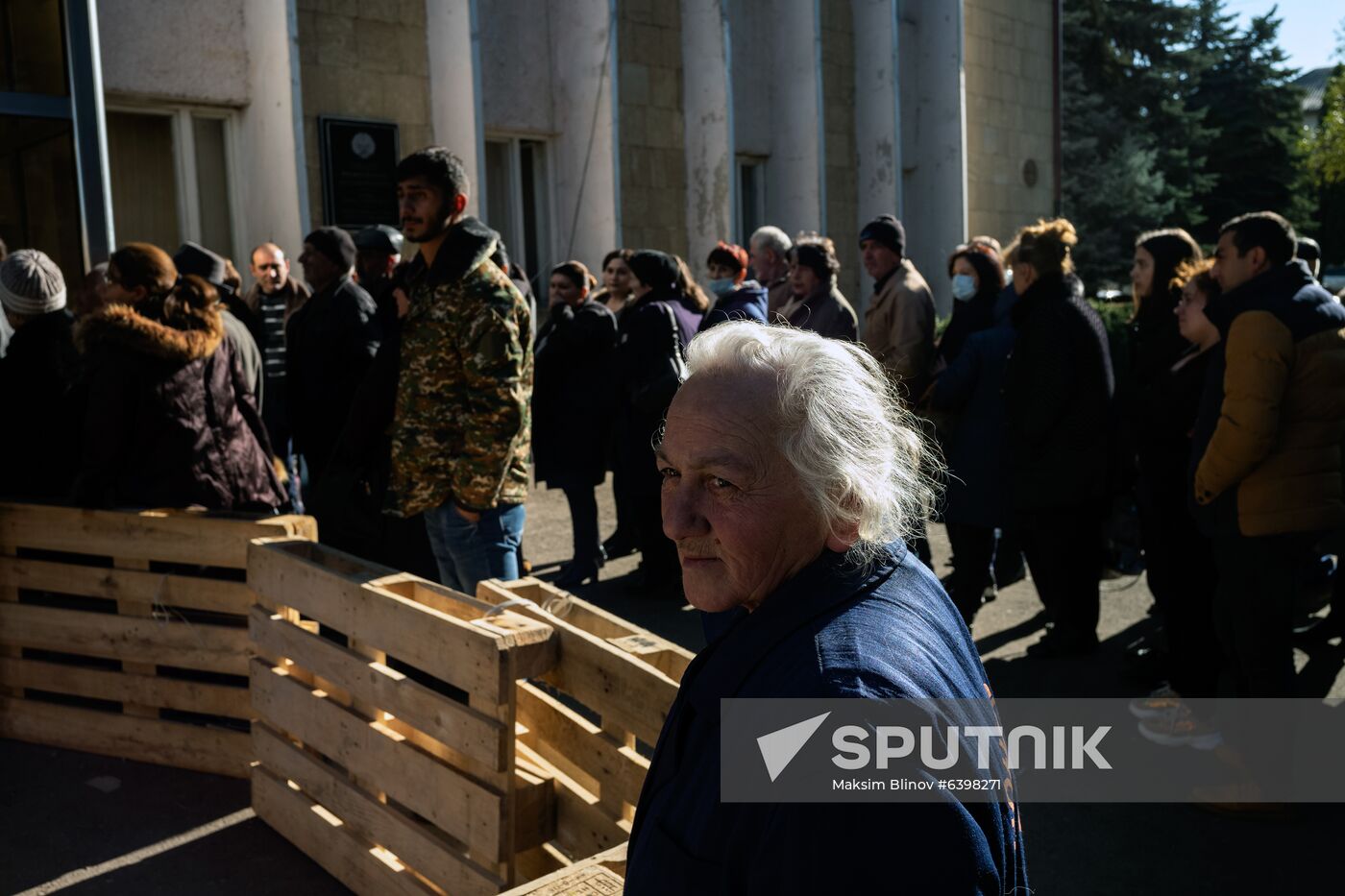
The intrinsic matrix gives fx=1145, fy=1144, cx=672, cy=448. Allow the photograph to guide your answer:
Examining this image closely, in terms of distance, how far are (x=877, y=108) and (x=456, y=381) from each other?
43.8ft

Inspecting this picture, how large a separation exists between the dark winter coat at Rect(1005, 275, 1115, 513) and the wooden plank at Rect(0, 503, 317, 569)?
11.1 feet

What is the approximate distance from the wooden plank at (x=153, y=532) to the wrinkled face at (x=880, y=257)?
13.0 ft

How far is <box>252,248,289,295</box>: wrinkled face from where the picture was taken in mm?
7520

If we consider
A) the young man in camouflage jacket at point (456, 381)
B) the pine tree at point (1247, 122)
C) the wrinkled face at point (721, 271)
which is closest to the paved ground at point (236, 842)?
the young man in camouflage jacket at point (456, 381)

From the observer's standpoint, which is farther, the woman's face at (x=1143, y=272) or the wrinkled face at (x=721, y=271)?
the wrinkled face at (x=721, y=271)

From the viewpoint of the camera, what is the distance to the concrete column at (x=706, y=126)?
44.5 feet

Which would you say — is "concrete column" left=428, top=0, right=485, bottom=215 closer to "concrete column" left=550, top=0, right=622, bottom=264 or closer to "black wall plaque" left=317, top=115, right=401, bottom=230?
"black wall plaque" left=317, top=115, right=401, bottom=230

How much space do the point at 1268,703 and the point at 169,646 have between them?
4299 millimetres

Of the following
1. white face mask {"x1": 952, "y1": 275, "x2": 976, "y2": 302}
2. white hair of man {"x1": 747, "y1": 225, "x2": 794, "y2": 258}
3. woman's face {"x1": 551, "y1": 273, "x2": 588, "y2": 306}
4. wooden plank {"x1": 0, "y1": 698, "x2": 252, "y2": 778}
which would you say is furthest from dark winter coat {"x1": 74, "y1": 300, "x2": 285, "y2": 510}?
white face mask {"x1": 952, "y1": 275, "x2": 976, "y2": 302}

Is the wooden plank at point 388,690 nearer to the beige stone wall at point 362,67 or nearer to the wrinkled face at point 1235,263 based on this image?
the wrinkled face at point 1235,263

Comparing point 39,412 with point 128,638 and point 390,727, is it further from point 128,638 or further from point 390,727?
point 390,727

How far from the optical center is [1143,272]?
6.00 metres

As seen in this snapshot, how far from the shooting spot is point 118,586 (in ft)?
15.2

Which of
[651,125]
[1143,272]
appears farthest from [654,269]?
[651,125]
